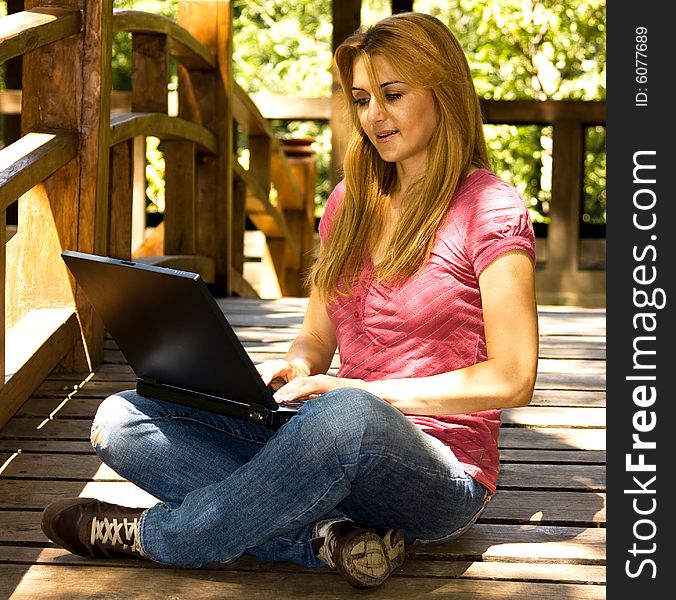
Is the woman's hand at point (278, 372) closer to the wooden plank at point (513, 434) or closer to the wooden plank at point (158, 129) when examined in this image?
the wooden plank at point (513, 434)

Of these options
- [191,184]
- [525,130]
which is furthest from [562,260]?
[525,130]

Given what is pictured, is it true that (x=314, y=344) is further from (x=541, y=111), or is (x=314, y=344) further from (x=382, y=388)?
(x=541, y=111)

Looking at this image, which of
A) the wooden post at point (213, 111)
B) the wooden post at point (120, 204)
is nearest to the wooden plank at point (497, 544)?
the wooden post at point (120, 204)

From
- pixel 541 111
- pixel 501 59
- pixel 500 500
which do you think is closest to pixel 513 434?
pixel 500 500

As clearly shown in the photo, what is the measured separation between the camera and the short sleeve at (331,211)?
2410 mm

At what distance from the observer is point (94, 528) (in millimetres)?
2113

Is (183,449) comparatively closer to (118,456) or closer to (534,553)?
(118,456)

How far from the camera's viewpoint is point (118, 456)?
7.20 feet

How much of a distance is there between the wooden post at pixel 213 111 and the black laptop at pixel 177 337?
2.62 m

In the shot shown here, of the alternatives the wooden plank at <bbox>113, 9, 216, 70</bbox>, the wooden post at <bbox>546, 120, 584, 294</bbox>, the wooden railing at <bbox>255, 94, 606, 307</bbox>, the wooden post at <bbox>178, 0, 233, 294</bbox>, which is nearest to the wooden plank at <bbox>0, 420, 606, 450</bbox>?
the wooden plank at <bbox>113, 9, 216, 70</bbox>

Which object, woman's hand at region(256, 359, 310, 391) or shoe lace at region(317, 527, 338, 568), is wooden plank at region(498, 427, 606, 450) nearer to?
woman's hand at region(256, 359, 310, 391)

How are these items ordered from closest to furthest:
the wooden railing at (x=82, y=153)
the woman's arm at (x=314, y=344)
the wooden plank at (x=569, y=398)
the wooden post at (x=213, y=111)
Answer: the woman's arm at (x=314, y=344) < the wooden railing at (x=82, y=153) < the wooden plank at (x=569, y=398) < the wooden post at (x=213, y=111)

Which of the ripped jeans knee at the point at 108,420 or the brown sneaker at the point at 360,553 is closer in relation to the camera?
the brown sneaker at the point at 360,553

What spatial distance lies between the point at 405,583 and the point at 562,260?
4326 mm
